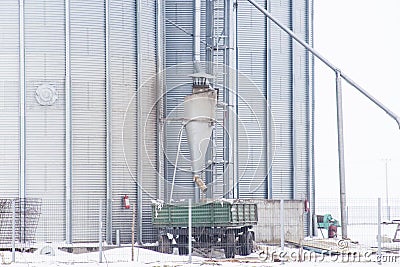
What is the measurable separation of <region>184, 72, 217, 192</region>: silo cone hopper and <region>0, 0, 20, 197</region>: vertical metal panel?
712 cm

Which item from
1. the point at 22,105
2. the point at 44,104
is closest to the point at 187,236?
the point at 44,104

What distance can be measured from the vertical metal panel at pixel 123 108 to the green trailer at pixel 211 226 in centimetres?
359

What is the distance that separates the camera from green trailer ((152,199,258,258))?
36781 millimetres

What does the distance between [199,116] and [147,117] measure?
293 centimetres

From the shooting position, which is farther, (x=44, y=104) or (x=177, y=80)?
(x=177, y=80)

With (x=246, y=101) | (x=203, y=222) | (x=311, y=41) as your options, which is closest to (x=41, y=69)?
(x=203, y=222)

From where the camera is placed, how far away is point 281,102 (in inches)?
1972

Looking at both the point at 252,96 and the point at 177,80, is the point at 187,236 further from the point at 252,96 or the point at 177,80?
the point at 252,96

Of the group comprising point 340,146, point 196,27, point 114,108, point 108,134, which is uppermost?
point 196,27

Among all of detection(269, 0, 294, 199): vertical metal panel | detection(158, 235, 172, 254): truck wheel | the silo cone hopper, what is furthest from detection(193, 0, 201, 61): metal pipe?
detection(158, 235, 172, 254): truck wheel

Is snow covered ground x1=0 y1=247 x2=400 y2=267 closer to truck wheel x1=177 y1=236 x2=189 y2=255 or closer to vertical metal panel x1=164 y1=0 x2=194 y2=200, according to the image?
truck wheel x1=177 y1=236 x2=189 y2=255

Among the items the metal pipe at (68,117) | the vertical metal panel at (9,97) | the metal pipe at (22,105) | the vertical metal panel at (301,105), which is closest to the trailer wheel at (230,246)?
the metal pipe at (68,117)

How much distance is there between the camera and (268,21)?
50.0m

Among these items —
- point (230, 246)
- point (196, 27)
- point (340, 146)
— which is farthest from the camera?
point (196, 27)
